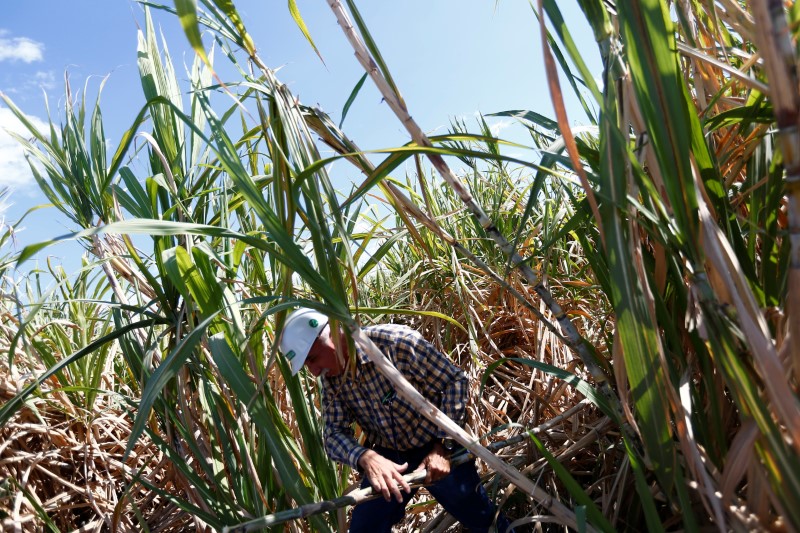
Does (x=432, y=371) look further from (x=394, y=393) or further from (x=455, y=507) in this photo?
(x=455, y=507)

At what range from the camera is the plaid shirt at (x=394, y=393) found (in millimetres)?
1561

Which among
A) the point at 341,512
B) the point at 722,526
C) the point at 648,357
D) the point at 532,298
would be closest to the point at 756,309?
the point at 648,357

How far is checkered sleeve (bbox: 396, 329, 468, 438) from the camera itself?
62.0 inches

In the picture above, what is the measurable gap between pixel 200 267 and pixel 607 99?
81 centimetres

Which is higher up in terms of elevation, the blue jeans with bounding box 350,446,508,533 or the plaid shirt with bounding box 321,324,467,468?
the plaid shirt with bounding box 321,324,467,468

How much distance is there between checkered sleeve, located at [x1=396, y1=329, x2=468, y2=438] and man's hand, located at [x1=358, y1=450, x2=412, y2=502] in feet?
1.03

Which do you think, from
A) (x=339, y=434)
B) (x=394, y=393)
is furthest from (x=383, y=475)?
(x=394, y=393)

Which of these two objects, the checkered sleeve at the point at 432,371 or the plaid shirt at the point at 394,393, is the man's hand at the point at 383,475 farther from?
the checkered sleeve at the point at 432,371

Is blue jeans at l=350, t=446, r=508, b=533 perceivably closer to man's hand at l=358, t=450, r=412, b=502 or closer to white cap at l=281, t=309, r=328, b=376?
man's hand at l=358, t=450, r=412, b=502

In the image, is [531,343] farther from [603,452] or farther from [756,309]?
[756,309]

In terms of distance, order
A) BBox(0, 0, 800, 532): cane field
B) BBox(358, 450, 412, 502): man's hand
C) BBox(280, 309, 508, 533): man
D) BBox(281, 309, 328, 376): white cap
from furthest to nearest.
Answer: BBox(280, 309, 508, 533): man < BBox(281, 309, 328, 376): white cap < BBox(358, 450, 412, 502): man's hand < BBox(0, 0, 800, 532): cane field

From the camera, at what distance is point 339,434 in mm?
1481

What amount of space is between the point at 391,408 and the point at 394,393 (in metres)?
0.06

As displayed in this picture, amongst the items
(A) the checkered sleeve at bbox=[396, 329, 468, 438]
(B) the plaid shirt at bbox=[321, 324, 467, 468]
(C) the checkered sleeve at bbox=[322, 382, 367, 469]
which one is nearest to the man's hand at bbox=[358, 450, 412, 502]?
(C) the checkered sleeve at bbox=[322, 382, 367, 469]
